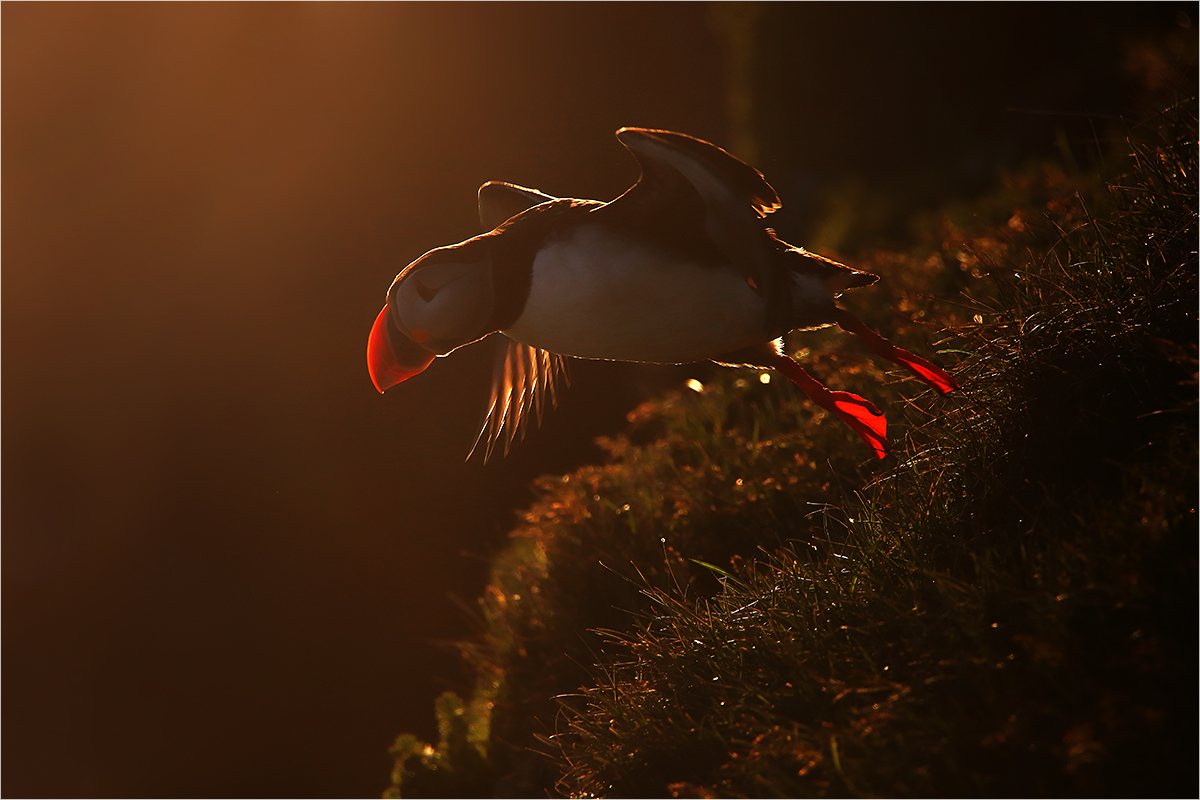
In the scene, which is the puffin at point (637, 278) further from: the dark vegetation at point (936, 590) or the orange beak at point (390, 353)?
the dark vegetation at point (936, 590)

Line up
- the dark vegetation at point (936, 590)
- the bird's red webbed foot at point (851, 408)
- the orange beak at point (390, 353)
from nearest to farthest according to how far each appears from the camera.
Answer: the dark vegetation at point (936, 590)
the orange beak at point (390, 353)
the bird's red webbed foot at point (851, 408)

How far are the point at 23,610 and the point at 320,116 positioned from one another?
848cm

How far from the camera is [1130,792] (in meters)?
1.52

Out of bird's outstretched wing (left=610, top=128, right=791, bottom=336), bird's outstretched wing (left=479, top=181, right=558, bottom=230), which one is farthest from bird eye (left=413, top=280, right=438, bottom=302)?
bird's outstretched wing (left=479, top=181, right=558, bottom=230)

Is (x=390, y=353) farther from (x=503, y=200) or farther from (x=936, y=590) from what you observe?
(x=936, y=590)

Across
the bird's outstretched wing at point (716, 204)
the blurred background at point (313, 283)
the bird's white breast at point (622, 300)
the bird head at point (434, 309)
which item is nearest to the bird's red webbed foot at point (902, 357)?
the bird's outstretched wing at point (716, 204)

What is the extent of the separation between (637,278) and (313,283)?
8760 millimetres

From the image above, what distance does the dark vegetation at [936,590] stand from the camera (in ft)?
5.41

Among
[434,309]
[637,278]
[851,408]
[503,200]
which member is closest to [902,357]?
[851,408]

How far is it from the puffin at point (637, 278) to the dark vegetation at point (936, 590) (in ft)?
1.27

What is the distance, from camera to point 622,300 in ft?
8.47

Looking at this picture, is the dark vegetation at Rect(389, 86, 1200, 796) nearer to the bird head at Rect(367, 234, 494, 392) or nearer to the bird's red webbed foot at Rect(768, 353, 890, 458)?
the bird's red webbed foot at Rect(768, 353, 890, 458)

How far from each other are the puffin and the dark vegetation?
0.39 metres

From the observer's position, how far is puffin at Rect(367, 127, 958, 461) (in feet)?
8.43
